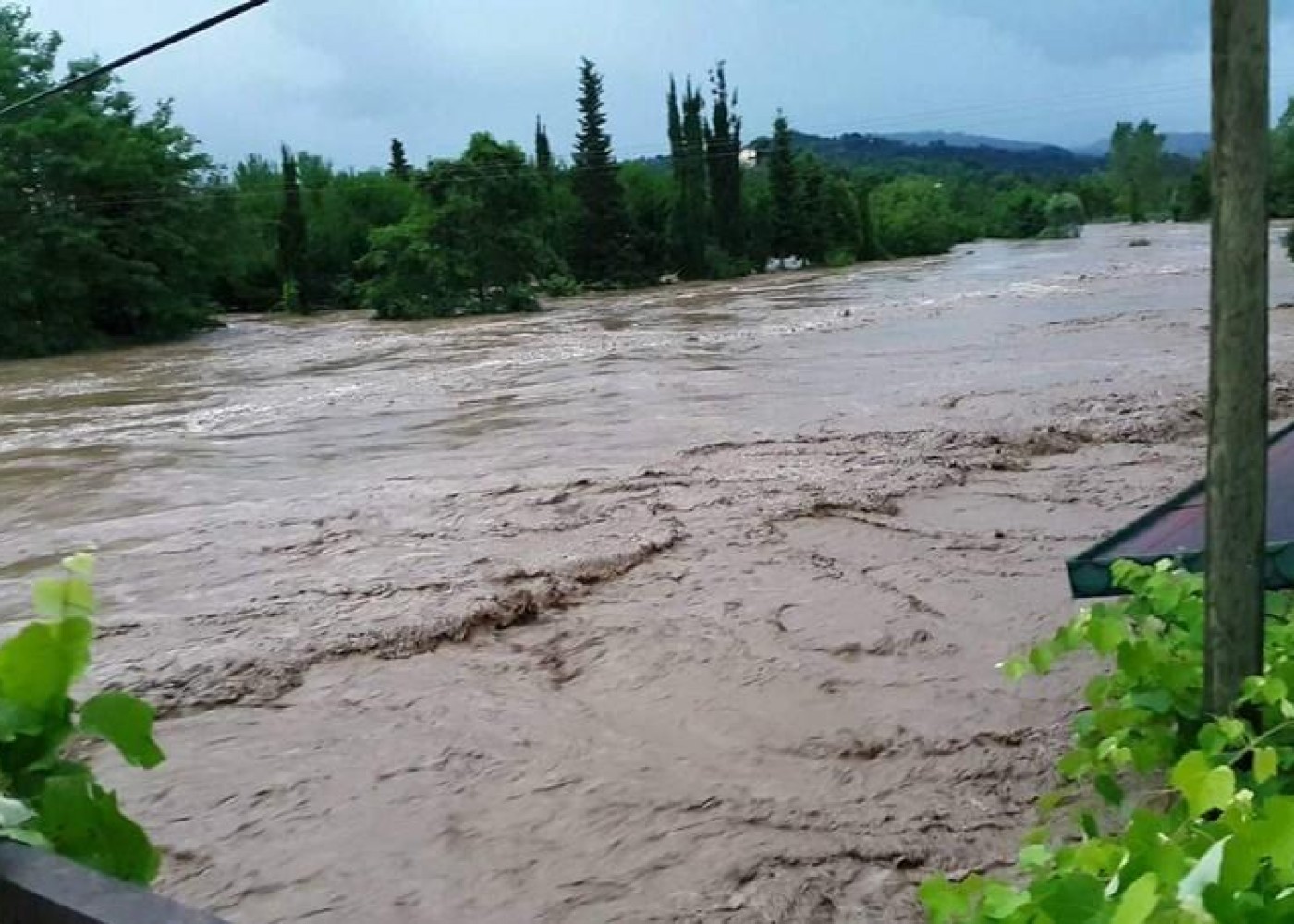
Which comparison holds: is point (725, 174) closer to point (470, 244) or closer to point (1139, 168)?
point (470, 244)

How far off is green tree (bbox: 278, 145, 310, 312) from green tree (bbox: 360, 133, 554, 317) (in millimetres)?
9842

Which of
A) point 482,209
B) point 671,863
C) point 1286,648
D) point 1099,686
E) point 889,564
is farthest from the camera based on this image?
point 482,209

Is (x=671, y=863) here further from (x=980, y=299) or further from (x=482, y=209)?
(x=482, y=209)

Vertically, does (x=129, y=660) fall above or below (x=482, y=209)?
below

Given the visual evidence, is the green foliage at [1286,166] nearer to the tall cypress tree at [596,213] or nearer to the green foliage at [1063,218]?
the tall cypress tree at [596,213]

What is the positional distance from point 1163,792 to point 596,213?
47685 mm

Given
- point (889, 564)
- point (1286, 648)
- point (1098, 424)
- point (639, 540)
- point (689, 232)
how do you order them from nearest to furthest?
point (1286, 648)
point (889, 564)
point (639, 540)
point (1098, 424)
point (689, 232)

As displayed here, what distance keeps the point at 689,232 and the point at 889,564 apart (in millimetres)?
44645

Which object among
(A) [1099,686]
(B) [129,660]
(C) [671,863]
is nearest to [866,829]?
(C) [671,863]

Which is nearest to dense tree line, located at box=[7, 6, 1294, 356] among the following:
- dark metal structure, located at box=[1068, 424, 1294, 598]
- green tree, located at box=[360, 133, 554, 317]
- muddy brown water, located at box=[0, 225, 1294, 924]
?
green tree, located at box=[360, 133, 554, 317]

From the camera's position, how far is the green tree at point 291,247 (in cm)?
4844

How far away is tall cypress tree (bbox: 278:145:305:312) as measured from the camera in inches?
1908

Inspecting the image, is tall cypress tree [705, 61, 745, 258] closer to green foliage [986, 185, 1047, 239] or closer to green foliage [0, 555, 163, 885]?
green foliage [986, 185, 1047, 239]

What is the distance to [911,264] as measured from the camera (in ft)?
179
